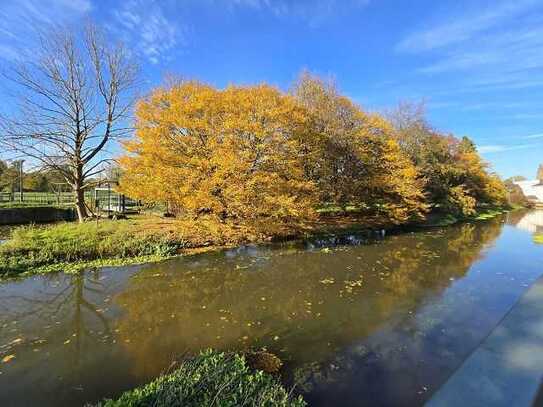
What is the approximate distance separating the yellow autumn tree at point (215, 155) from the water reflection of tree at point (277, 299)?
101 inches

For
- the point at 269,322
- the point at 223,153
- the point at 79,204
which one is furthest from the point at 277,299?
the point at 79,204

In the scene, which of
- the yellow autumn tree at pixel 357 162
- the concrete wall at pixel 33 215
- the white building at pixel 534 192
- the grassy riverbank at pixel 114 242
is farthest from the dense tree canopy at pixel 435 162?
the white building at pixel 534 192

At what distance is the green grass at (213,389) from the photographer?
→ 10.1 ft

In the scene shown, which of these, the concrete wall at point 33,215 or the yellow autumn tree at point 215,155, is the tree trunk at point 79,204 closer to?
the concrete wall at point 33,215

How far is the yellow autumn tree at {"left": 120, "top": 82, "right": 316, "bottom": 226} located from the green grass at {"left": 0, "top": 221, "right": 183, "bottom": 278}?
6.67 ft

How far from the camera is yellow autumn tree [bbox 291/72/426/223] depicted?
20438 millimetres

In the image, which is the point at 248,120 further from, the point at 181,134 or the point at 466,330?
the point at 466,330

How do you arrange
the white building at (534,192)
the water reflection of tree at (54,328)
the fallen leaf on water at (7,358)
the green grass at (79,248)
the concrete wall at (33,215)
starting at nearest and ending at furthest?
the water reflection of tree at (54,328) → the fallen leaf on water at (7,358) → the green grass at (79,248) → the concrete wall at (33,215) → the white building at (534,192)

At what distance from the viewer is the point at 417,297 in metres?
8.13

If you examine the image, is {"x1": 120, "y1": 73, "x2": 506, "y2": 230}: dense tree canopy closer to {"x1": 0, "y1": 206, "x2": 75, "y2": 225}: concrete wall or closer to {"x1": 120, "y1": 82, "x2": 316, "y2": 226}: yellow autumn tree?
{"x1": 120, "y1": 82, "x2": 316, "y2": 226}: yellow autumn tree

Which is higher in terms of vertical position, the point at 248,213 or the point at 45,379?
the point at 248,213

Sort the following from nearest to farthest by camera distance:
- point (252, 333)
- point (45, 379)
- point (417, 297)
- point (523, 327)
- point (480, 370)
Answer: point (480, 370), point (45, 379), point (523, 327), point (252, 333), point (417, 297)

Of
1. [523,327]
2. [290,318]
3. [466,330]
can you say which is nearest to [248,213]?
[290,318]

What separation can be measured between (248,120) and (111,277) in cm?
841
